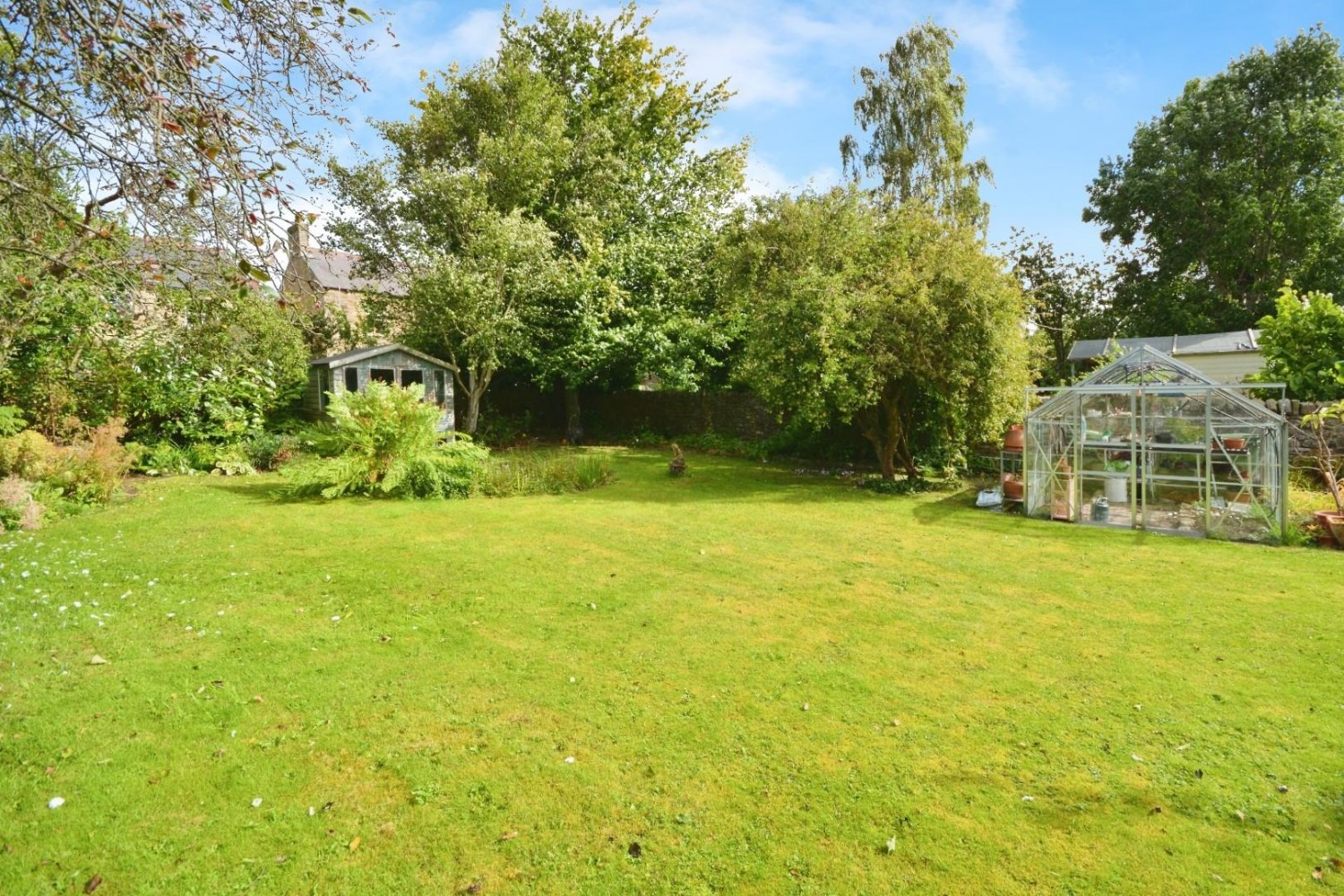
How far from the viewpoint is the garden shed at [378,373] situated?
19.0 m

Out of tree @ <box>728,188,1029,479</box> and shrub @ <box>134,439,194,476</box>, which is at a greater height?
tree @ <box>728,188,1029,479</box>

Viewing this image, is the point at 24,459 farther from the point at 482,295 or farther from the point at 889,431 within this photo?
the point at 889,431

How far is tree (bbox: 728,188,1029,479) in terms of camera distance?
12.3 m

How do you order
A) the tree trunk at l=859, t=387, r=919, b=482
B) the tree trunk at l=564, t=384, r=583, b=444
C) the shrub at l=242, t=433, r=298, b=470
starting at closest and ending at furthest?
the tree trunk at l=859, t=387, r=919, b=482
the shrub at l=242, t=433, r=298, b=470
the tree trunk at l=564, t=384, r=583, b=444

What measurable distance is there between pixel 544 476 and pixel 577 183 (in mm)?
11644

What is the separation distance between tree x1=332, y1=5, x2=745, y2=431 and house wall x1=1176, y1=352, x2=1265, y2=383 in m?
15.9

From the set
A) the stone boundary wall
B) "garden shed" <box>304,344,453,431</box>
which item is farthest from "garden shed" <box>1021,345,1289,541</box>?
"garden shed" <box>304,344,453,431</box>

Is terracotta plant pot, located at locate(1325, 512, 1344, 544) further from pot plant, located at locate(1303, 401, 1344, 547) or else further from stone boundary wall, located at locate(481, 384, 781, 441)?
stone boundary wall, located at locate(481, 384, 781, 441)

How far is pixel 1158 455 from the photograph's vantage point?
33.4 feet

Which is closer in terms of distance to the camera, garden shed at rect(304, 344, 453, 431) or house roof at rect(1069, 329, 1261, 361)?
garden shed at rect(304, 344, 453, 431)

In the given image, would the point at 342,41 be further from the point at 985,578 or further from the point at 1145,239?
the point at 1145,239

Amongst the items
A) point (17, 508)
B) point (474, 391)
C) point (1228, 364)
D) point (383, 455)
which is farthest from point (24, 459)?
point (1228, 364)

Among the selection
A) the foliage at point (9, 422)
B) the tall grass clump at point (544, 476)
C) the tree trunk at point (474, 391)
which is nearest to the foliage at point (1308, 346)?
the tall grass clump at point (544, 476)

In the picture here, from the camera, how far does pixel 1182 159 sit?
28.7m
